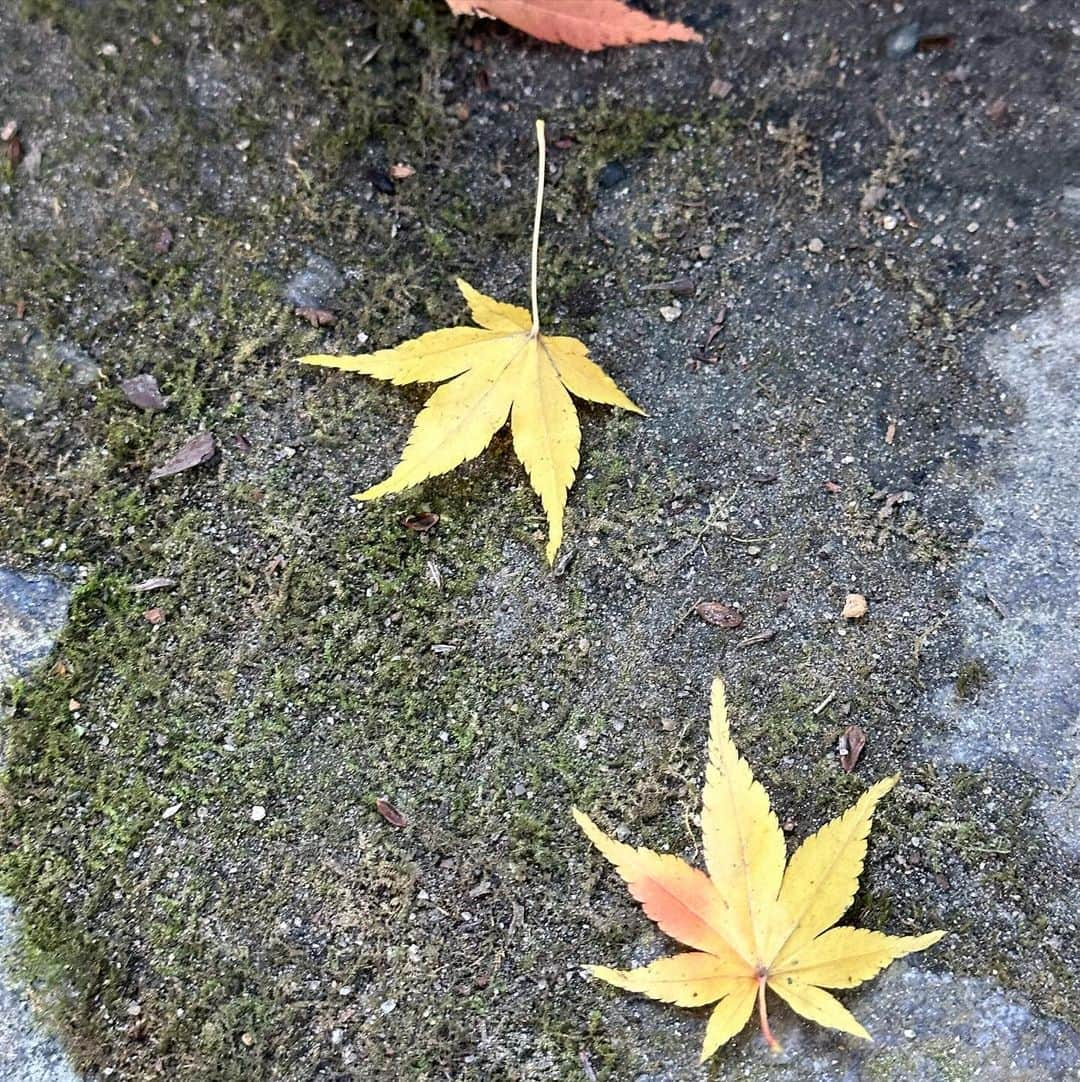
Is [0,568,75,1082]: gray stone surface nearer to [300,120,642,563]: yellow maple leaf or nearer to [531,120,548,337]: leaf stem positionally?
[300,120,642,563]: yellow maple leaf

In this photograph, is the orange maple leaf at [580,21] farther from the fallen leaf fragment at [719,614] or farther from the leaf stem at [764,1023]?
the leaf stem at [764,1023]

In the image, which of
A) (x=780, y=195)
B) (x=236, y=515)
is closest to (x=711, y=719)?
(x=236, y=515)

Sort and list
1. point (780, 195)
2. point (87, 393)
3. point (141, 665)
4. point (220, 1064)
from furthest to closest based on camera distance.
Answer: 1. point (780, 195)
2. point (87, 393)
3. point (141, 665)
4. point (220, 1064)

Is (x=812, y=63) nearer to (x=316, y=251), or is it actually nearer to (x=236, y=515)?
(x=316, y=251)

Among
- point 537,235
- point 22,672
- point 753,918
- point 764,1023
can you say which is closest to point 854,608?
point 753,918

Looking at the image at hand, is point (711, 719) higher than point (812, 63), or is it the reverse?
point (812, 63)

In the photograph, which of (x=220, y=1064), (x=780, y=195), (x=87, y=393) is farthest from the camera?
(x=780, y=195)

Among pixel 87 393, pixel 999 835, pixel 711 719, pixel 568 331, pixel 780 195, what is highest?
pixel 780 195

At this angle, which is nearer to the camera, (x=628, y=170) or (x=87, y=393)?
(x=87, y=393)
